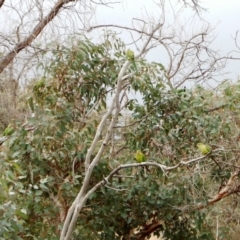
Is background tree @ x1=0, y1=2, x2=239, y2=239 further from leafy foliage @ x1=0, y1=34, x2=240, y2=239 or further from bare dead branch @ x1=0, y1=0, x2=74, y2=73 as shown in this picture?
bare dead branch @ x1=0, y1=0, x2=74, y2=73

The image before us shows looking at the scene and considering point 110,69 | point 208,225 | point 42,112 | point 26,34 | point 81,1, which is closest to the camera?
point 42,112

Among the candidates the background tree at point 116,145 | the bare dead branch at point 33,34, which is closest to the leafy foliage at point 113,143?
the background tree at point 116,145

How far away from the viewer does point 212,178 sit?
3.00m

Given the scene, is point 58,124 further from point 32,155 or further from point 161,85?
point 161,85

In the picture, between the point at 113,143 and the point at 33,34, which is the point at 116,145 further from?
the point at 33,34

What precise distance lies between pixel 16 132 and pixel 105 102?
52 centimetres

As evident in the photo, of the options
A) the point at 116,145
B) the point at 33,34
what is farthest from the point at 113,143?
the point at 33,34

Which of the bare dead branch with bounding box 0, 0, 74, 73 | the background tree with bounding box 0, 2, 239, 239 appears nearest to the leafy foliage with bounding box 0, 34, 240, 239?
the background tree with bounding box 0, 2, 239, 239

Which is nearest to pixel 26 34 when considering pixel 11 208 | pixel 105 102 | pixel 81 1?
pixel 81 1

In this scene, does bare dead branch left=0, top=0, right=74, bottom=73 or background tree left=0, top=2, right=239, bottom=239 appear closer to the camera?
background tree left=0, top=2, right=239, bottom=239

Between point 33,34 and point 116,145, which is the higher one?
point 33,34

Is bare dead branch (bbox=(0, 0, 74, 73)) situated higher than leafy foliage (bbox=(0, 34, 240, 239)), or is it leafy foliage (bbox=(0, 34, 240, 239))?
bare dead branch (bbox=(0, 0, 74, 73))

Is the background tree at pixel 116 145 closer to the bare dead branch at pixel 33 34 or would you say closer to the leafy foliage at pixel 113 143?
the leafy foliage at pixel 113 143

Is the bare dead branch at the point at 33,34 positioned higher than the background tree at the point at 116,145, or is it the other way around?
the bare dead branch at the point at 33,34
